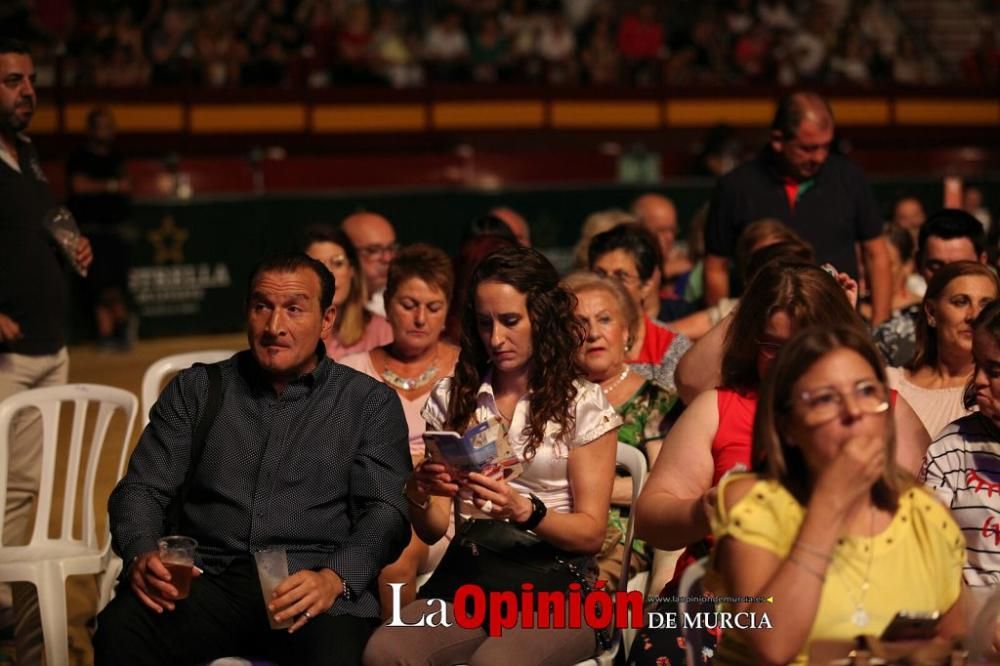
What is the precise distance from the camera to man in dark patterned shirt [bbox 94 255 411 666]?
395cm

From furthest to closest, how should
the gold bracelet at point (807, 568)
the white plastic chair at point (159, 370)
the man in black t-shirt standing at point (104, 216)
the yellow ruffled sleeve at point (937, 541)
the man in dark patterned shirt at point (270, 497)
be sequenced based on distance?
the man in black t-shirt standing at point (104, 216) → the white plastic chair at point (159, 370) → the man in dark patterned shirt at point (270, 497) → the yellow ruffled sleeve at point (937, 541) → the gold bracelet at point (807, 568)

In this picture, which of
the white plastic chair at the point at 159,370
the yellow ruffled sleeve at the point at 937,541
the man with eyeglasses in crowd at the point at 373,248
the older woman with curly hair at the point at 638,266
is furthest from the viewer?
the man with eyeglasses in crowd at the point at 373,248

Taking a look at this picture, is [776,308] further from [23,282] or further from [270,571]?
[23,282]

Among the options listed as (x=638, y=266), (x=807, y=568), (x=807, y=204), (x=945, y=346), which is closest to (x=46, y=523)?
(x=638, y=266)

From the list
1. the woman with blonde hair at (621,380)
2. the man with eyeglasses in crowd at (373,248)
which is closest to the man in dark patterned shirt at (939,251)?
the woman with blonde hair at (621,380)

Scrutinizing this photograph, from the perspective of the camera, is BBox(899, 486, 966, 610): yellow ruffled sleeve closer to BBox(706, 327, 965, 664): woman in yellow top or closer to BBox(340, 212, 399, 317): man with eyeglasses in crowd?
BBox(706, 327, 965, 664): woman in yellow top

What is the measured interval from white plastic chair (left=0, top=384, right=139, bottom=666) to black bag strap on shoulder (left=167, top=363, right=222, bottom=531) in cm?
79

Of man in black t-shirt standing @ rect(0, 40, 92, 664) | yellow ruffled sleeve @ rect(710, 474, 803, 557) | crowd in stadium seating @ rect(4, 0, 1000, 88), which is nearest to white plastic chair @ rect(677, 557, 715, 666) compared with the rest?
yellow ruffled sleeve @ rect(710, 474, 803, 557)

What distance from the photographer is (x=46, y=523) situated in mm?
5242

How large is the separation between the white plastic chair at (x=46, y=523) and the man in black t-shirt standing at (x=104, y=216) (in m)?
6.89

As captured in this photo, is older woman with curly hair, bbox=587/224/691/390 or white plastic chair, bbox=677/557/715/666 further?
older woman with curly hair, bbox=587/224/691/390

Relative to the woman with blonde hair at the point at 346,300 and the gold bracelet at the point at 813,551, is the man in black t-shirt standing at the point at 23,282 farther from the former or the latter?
the gold bracelet at the point at 813,551

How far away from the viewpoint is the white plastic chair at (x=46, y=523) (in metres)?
4.80

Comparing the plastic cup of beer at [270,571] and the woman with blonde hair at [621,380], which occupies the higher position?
the woman with blonde hair at [621,380]
